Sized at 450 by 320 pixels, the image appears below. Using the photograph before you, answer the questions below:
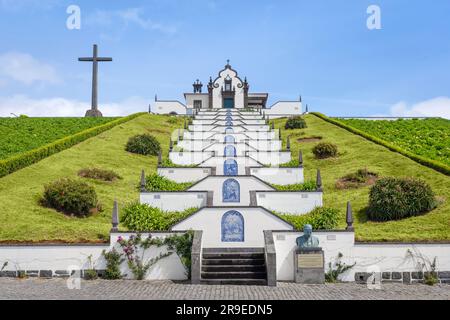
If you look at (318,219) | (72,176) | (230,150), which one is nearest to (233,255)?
(318,219)

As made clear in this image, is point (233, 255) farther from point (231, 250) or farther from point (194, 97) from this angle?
point (194, 97)

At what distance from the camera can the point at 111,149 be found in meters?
37.6

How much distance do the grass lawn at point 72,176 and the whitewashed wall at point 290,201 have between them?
7236 mm

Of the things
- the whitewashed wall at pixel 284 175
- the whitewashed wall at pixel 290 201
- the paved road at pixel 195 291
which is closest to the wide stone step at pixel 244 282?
the paved road at pixel 195 291

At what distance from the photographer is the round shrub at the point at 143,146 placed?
37.6 metres

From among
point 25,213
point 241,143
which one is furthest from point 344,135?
point 25,213

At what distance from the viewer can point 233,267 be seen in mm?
17328

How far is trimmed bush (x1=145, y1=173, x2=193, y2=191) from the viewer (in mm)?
26906

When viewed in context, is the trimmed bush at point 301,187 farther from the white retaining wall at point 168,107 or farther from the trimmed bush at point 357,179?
the white retaining wall at point 168,107

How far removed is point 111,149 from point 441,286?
26744mm


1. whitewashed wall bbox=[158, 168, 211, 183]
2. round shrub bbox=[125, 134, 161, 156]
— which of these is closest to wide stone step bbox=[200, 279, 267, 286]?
whitewashed wall bbox=[158, 168, 211, 183]

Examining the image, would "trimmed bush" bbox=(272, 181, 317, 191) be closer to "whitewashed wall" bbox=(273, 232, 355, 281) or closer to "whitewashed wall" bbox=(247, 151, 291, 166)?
"whitewashed wall" bbox=(247, 151, 291, 166)

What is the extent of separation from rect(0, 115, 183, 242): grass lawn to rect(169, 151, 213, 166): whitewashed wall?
1.78 meters
